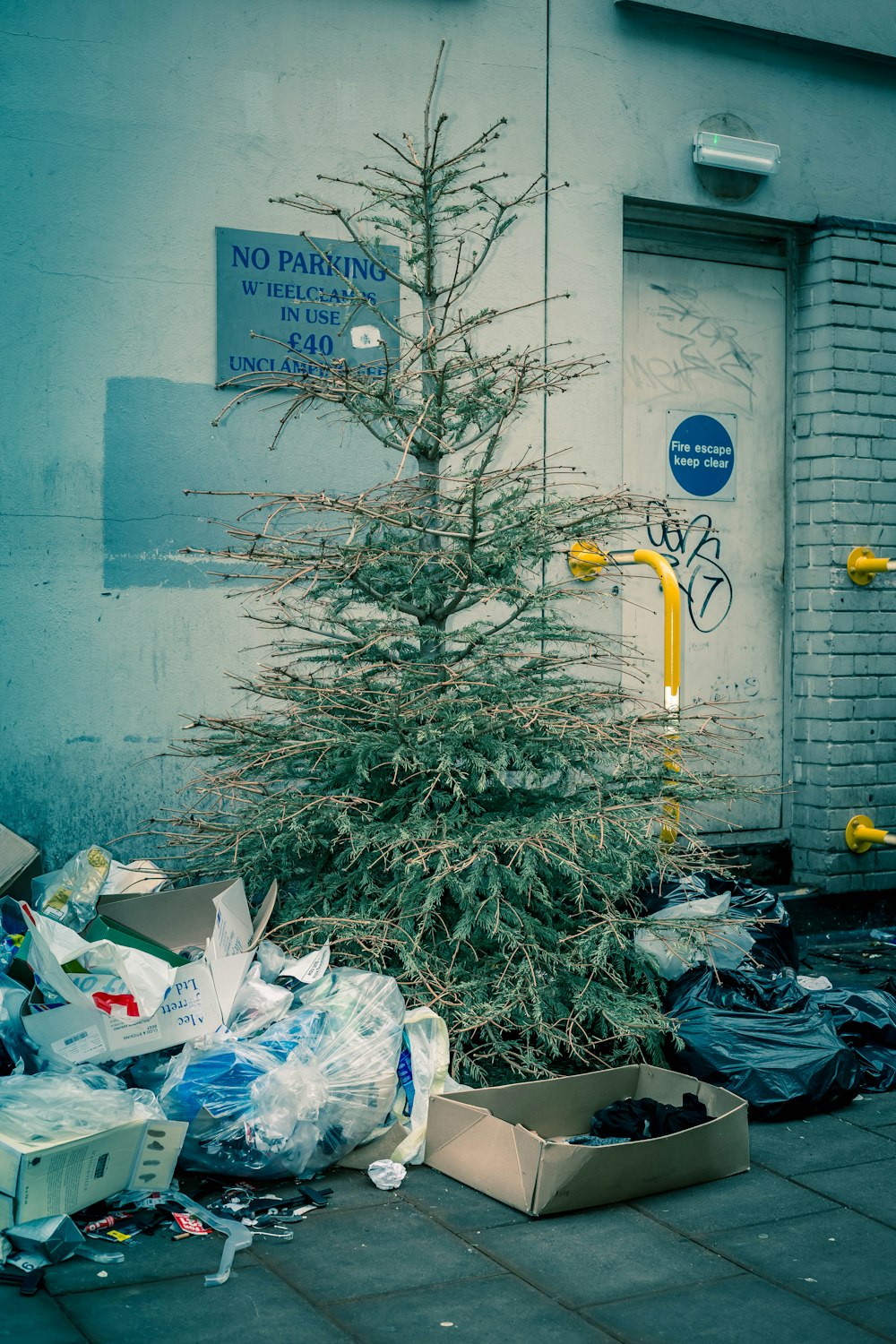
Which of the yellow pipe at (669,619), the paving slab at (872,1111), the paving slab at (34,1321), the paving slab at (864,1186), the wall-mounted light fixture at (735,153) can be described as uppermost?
the wall-mounted light fixture at (735,153)

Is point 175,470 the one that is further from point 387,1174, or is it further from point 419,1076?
point 387,1174

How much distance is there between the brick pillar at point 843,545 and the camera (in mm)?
6230

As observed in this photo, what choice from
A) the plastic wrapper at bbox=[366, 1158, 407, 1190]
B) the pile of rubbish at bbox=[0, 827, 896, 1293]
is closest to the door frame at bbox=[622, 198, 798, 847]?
the pile of rubbish at bbox=[0, 827, 896, 1293]

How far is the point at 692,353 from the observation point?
6211 mm

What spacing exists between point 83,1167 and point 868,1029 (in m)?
2.62

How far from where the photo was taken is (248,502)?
16.7 ft

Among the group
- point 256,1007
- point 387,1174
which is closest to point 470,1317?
point 387,1174

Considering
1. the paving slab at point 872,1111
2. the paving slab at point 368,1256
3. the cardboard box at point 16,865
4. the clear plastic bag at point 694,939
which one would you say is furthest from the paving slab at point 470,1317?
the cardboard box at point 16,865

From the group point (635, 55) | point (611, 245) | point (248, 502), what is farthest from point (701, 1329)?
point (635, 55)

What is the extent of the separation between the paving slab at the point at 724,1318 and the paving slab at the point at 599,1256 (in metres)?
0.06

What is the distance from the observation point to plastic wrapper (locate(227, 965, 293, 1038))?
138 inches

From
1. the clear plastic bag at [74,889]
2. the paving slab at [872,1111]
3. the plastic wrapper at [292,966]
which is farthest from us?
the clear plastic bag at [74,889]

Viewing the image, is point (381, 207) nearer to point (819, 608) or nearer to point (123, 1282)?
point (819, 608)

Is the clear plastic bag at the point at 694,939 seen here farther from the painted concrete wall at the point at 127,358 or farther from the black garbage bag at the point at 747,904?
the painted concrete wall at the point at 127,358
